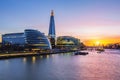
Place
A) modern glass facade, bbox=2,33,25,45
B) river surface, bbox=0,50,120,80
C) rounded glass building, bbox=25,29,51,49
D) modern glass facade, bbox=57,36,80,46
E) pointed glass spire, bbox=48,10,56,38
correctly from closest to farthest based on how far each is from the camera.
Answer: river surface, bbox=0,50,120,80 < rounded glass building, bbox=25,29,51,49 < modern glass facade, bbox=2,33,25,45 < pointed glass spire, bbox=48,10,56,38 < modern glass facade, bbox=57,36,80,46

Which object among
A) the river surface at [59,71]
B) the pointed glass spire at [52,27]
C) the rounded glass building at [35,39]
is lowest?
the river surface at [59,71]

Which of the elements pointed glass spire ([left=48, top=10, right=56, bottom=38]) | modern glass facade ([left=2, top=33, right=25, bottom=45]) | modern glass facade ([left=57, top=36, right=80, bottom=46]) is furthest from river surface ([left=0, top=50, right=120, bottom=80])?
modern glass facade ([left=57, top=36, right=80, bottom=46])

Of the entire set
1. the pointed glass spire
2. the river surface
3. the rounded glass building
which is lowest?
the river surface

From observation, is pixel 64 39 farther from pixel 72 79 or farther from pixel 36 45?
pixel 72 79

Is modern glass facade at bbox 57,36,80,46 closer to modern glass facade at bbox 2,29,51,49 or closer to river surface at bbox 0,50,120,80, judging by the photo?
modern glass facade at bbox 2,29,51,49

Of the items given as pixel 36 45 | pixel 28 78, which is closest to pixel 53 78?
pixel 28 78

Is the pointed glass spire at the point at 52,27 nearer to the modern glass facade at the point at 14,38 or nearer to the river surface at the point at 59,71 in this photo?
the modern glass facade at the point at 14,38

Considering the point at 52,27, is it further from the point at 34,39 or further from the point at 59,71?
the point at 59,71

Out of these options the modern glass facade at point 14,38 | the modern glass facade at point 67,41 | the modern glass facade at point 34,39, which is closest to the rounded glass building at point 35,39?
the modern glass facade at point 34,39

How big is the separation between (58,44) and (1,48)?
58798mm

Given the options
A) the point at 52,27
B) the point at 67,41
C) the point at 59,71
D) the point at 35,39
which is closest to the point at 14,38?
the point at 35,39

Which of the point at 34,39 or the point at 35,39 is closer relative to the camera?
the point at 34,39

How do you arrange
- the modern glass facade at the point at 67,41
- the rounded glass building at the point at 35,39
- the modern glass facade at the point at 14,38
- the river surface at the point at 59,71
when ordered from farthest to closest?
1. the modern glass facade at the point at 67,41
2. the modern glass facade at the point at 14,38
3. the rounded glass building at the point at 35,39
4. the river surface at the point at 59,71

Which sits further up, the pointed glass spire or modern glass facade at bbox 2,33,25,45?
the pointed glass spire
